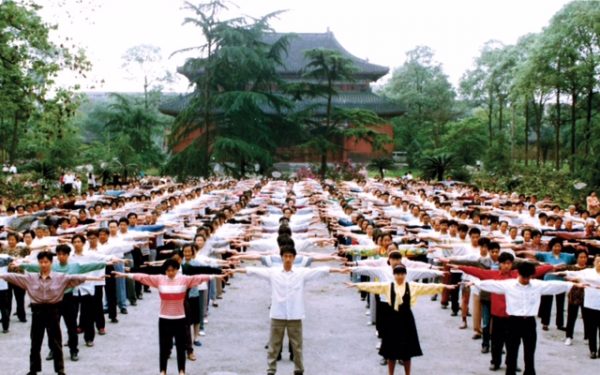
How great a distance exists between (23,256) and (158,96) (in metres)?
44.8

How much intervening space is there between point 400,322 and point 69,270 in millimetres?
3561

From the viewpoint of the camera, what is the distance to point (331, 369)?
25.7 feet

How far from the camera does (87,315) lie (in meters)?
8.72

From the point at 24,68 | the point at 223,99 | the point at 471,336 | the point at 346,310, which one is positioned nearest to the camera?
the point at 471,336

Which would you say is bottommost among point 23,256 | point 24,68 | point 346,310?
point 346,310

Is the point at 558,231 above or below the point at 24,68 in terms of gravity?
below

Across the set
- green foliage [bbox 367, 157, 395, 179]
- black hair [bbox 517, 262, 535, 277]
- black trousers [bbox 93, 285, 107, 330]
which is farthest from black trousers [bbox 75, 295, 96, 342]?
green foliage [bbox 367, 157, 395, 179]

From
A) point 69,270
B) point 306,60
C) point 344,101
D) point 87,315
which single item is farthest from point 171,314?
point 306,60

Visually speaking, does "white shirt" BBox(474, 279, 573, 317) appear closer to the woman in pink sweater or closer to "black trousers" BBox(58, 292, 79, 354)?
the woman in pink sweater

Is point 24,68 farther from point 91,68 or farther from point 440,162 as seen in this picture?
point 440,162

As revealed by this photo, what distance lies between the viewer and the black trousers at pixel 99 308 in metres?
8.98

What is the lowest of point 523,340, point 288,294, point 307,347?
point 307,347

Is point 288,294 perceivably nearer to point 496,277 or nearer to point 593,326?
point 496,277

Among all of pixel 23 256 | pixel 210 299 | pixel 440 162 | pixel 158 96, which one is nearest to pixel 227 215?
pixel 210 299
